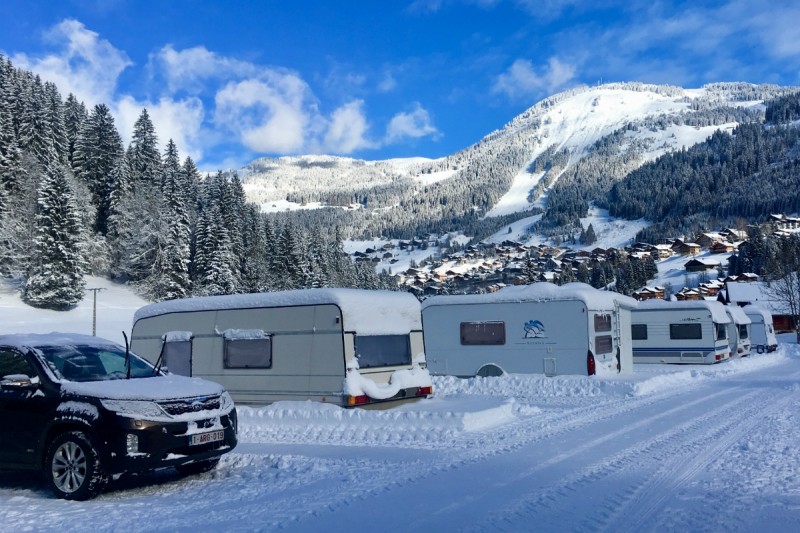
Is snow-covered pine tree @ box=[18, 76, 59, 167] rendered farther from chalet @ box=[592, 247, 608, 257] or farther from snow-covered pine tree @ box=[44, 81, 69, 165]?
chalet @ box=[592, 247, 608, 257]

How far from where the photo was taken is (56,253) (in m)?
43.7

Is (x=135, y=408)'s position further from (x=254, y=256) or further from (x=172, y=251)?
(x=254, y=256)

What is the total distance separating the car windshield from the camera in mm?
7512

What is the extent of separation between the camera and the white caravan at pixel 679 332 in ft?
86.8

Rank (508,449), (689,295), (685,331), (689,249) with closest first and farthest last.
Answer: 1. (508,449)
2. (685,331)
3. (689,295)
4. (689,249)

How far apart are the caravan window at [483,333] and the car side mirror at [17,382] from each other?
14378 mm

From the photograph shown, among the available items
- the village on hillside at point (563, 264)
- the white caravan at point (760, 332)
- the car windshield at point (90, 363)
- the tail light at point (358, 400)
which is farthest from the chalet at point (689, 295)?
the car windshield at point (90, 363)

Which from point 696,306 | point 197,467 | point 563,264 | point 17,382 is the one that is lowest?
point 197,467

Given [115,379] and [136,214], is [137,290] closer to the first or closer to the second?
[136,214]

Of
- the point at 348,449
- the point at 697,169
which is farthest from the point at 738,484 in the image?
the point at 697,169

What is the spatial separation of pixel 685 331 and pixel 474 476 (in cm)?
2230

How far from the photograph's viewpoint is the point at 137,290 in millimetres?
54562

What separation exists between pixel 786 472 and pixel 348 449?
561 centimetres

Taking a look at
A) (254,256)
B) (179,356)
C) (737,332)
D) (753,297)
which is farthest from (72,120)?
(753,297)
